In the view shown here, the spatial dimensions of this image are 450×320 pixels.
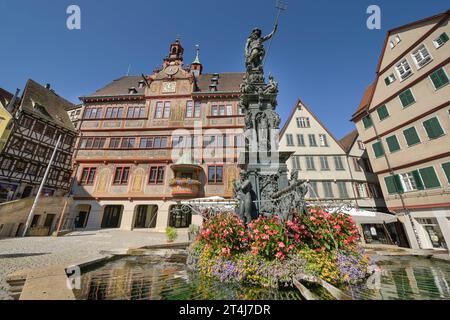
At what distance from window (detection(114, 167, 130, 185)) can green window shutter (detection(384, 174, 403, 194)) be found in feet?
94.7

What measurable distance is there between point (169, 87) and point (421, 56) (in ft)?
91.3

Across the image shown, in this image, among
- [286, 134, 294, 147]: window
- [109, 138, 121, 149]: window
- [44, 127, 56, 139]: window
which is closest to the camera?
[286, 134, 294, 147]: window

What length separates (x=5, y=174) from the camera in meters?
21.9

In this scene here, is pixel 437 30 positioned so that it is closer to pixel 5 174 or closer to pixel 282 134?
pixel 282 134

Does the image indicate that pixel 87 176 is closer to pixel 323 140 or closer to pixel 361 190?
pixel 323 140

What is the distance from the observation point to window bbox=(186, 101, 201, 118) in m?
25.4

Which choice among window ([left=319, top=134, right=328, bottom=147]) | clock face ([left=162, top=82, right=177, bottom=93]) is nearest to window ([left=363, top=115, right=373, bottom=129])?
window ([left=319, top=134, right=328, bottom=147])

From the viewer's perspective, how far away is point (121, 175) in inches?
904

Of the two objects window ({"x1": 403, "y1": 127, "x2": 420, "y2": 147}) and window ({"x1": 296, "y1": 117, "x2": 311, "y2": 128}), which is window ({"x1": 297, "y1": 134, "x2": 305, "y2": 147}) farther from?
window ({"x1": 403, "y1": 127, "x2": 420, "y2": 147})

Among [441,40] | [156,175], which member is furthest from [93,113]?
[441,40]

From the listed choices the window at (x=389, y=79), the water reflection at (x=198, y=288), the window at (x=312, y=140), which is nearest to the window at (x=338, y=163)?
the window at (x=312, y=140)

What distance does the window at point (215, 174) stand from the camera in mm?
22391
